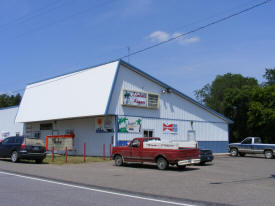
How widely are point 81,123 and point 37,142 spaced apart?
7.72m

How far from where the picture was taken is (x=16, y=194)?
945 centimetres

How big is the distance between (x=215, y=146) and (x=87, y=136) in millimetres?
13949

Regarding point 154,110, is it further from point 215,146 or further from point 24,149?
point 24,149

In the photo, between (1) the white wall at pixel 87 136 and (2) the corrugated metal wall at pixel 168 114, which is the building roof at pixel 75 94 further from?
(1) the white wall at pixel 87 136

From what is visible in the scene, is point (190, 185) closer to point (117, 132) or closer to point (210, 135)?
point (117, 132)

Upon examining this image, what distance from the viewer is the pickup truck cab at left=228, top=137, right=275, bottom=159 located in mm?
29391

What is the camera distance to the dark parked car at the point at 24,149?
67.4ft

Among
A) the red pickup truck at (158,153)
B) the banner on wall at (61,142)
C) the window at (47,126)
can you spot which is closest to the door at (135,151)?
the red pickup truck at (158,153)

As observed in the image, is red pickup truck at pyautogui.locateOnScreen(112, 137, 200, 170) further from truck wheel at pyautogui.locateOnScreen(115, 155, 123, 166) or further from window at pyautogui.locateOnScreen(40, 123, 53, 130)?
window at pyautogui.locateOnScreen(40, 123, 53, 130)

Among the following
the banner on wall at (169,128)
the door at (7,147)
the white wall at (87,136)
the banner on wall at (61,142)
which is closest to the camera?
the door at (7,147)

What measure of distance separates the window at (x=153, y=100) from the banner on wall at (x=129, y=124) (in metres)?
1.90

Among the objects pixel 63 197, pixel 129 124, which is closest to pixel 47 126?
pixel 129 124

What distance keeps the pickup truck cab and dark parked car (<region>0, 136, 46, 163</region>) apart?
19445mm

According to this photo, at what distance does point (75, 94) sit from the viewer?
1143 inches
